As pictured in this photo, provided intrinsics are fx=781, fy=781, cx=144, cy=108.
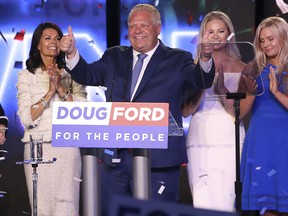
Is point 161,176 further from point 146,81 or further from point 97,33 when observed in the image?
point 97,33

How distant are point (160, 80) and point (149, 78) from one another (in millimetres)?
73

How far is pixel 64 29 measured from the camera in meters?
6.74

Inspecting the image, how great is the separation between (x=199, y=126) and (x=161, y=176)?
0.60 m

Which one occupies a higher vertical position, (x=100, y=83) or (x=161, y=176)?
(x=100, y=83)

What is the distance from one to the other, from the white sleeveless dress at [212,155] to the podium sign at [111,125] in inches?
56.7

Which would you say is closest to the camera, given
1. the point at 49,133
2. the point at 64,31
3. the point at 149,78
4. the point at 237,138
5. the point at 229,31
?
the point at 237,138

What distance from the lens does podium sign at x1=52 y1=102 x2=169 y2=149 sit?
371 cm

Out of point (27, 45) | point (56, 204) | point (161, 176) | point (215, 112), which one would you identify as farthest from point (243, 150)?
point (27, 45)

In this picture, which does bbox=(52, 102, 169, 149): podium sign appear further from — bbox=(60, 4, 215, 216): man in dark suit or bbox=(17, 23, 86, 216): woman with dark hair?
bbox=(17, 23, 86, 216): woman with dark hair

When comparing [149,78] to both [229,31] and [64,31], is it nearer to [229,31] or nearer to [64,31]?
[229,31]

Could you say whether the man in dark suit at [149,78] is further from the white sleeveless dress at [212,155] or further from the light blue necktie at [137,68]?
the white sleeveless dress at [212,155]

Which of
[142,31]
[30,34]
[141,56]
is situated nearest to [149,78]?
[141,56]

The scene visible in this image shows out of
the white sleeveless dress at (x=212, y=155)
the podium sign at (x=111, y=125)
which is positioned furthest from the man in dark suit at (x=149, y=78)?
the podium sign at (x=111, y=125)

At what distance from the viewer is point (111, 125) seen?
376 cm
